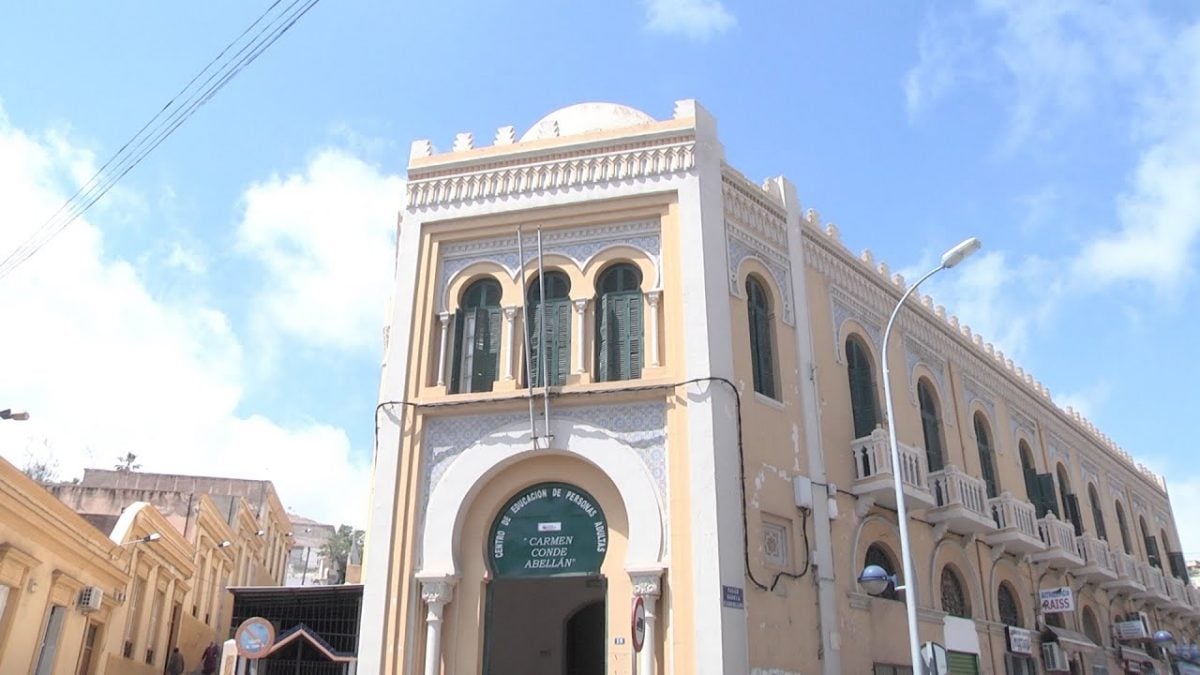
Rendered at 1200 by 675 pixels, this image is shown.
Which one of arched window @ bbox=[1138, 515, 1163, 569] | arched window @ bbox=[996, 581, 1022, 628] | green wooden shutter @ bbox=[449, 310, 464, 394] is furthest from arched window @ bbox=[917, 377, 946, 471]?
arched window @ bbox=[1138, 515, 1163, 569]

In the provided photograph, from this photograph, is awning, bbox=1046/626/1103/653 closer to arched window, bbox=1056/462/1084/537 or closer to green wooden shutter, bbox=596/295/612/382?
arched window, bbox=1056/462/1084/537

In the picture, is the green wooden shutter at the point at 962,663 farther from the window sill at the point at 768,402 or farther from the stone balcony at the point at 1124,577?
the stone balcony at the point at 1124,577

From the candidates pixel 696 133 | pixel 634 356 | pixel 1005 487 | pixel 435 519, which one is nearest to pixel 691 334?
pixel 634 356

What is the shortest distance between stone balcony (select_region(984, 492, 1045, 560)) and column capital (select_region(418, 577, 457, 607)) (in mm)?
10789

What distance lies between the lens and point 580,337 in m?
14.7

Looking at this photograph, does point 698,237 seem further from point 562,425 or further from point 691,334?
point 562,425

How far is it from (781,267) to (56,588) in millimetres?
13615

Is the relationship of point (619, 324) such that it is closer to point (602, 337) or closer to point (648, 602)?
point (602, 337)

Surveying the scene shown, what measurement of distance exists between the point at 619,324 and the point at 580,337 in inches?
25.7

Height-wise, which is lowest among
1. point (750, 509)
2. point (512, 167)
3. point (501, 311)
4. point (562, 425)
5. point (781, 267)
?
point (750, 509)

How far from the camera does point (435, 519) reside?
1402cm

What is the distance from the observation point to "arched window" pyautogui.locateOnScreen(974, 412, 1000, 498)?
20.5 m

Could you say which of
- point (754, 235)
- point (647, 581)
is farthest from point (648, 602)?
point (754, 235)

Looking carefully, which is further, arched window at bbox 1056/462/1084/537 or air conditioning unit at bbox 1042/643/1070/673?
arched window at bbox 1056/462/1084/537
